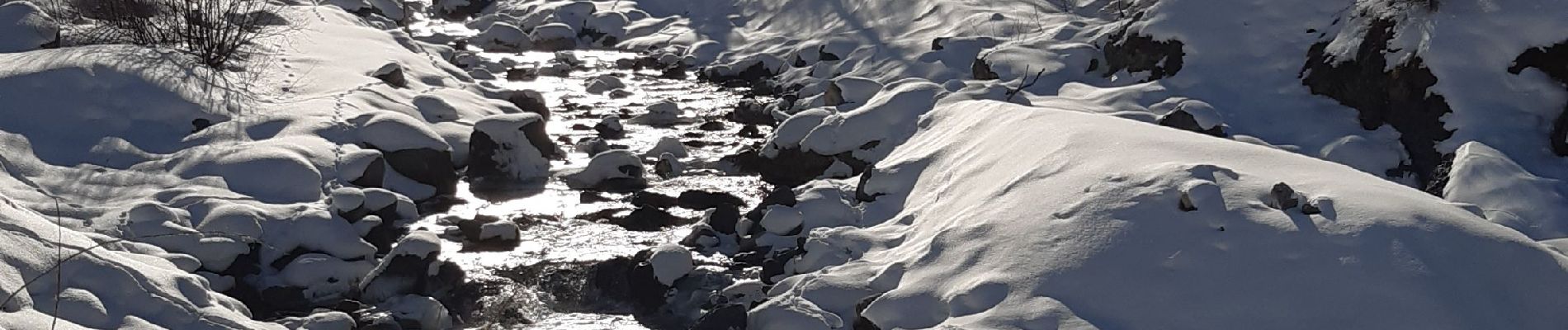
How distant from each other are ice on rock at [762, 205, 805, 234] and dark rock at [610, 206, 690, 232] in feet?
2.90

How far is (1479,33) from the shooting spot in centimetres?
732

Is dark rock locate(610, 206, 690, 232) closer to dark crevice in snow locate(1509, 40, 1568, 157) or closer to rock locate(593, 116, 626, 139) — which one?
rock locate(593, 116, 626, 139)

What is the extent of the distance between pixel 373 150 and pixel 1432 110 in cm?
663

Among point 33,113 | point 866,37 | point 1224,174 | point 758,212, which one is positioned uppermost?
point 1224,174

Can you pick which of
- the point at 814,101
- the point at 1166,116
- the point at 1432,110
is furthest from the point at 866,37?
the point at 1432,110

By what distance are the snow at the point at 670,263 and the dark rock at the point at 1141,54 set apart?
414 cm

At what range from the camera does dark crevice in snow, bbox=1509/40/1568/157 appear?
6.70 meters

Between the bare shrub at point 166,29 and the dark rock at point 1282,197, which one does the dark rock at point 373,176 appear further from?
the dark rock at point 1282,197

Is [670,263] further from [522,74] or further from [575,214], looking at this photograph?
[522,74]

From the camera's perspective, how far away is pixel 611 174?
9.48m

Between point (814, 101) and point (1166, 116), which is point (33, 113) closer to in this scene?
point (814, 101)

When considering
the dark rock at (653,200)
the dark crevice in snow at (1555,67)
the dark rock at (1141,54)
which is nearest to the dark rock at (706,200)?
the dark rock at (653,200)

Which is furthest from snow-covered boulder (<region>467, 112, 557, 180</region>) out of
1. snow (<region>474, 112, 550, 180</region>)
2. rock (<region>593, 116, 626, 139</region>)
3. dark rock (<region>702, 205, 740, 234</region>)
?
dark rock (<region>702, 205, 740, 234</region>)

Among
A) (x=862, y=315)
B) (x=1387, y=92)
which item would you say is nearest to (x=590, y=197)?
(x=862, y=315)
